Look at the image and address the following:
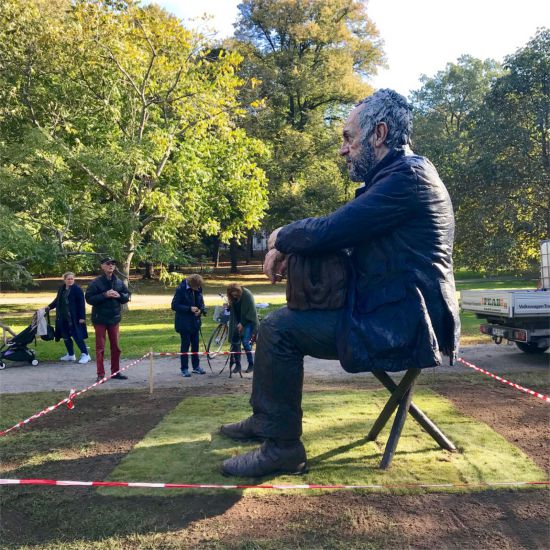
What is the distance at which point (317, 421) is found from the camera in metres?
5.38

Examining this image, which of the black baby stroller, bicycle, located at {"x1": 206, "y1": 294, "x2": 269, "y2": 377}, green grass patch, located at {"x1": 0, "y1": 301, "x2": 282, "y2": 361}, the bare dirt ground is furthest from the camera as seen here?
green grass patch, located at {"x1": 0, "y1": 301, "x2": 282, "y2": 361}

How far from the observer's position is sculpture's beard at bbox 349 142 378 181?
3.57 metres

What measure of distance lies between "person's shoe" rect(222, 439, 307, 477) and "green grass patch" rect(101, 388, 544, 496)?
69 millimetres

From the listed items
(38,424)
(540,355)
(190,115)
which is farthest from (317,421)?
(190,115)

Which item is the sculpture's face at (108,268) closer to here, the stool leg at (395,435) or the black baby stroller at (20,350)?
the black baby stroller at (20,350)

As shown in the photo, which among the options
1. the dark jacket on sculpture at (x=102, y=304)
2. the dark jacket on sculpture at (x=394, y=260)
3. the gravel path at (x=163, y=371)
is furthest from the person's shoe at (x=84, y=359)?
the dark jacket on sculpture at (x=394, y=260)

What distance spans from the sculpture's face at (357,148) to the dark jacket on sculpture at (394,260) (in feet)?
0.36

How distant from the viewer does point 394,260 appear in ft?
11.1

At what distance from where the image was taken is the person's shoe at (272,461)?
374cm

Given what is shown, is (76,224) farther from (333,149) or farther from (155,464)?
(333,149)

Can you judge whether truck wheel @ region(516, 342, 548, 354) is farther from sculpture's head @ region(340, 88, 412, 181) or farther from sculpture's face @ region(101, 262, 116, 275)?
sculpture's head @ region(340, 88, 412, 181)

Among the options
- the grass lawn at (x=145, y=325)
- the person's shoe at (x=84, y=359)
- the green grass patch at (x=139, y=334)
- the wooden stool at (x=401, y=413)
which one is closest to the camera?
the wooden stool at (x=401, y=413)

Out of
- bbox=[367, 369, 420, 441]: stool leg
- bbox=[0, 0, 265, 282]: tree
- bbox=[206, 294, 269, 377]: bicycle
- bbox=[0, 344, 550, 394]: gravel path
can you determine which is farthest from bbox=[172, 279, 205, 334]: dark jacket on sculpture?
bbox=[0, 0, 265, 282]: tree

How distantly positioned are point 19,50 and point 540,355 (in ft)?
52.8
